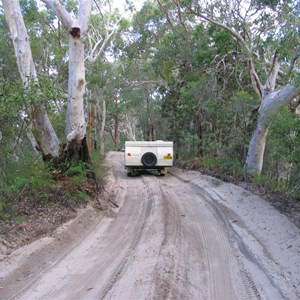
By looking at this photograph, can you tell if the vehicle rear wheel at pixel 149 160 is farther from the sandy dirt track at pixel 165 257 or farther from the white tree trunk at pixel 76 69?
the white tree trunk at pixel 76 69

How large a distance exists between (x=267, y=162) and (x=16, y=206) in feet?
42.1

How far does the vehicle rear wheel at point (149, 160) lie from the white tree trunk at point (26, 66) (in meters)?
8.13

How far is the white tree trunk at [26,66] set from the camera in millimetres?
8727

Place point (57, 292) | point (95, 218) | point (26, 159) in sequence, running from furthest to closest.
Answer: point (26, 159) < point (95, 218) < point (57, 292)

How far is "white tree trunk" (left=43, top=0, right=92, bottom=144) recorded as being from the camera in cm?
948

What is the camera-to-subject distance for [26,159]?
30.1 feet

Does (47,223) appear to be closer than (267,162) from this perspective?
Yes

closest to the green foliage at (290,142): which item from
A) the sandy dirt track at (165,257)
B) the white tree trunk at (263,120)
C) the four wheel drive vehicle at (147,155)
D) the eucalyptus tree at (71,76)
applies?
the sandy dirt track at (165,257)

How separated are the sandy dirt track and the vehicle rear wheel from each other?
7612 millimetres

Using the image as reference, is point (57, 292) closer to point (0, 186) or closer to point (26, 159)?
point (0, 186)

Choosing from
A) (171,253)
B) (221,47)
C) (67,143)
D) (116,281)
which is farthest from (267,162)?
(116,281)

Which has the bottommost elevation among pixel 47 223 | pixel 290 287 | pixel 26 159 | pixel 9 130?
pixel 290 287

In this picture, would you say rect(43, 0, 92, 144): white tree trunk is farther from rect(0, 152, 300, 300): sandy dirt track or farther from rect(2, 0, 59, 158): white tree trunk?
rect(0, 152, 300, 300): sandy dirt track

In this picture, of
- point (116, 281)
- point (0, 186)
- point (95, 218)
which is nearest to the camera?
point (116, 281)
